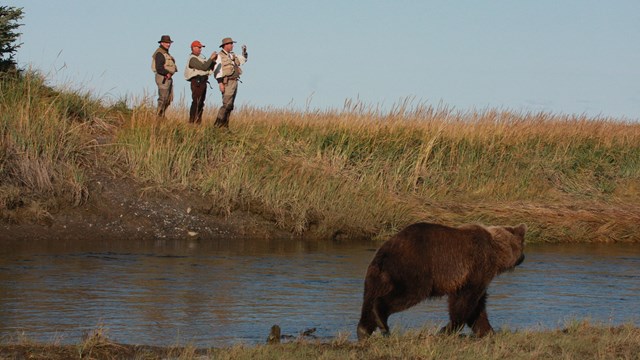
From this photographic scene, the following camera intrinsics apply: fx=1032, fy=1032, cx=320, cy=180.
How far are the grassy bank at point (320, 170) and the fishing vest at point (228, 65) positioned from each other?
3.52 ft

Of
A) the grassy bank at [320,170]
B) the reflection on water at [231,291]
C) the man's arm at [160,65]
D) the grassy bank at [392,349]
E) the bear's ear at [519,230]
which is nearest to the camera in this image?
the grassy bank at [392,349]

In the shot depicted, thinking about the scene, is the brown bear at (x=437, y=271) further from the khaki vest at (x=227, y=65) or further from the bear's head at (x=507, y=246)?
the khaki vest at (x=227, y=65)

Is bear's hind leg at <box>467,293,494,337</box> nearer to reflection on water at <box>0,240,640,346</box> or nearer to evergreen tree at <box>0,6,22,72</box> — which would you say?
reflection on water at <box>0,240,640,346</box>

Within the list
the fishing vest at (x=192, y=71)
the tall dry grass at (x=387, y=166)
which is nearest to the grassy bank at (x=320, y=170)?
the tall dry grass at (x=387, y=166)

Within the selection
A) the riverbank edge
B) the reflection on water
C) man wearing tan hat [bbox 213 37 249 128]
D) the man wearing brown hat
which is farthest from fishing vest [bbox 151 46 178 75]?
the reflection on water

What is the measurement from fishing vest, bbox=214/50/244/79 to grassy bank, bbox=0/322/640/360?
11.8 m

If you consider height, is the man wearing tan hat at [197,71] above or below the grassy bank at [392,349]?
above

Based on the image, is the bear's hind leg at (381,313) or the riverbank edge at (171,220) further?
the riverbank edge at (171,220)

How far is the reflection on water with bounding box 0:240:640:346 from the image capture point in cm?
989

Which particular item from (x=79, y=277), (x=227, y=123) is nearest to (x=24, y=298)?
(x=79, y=277)

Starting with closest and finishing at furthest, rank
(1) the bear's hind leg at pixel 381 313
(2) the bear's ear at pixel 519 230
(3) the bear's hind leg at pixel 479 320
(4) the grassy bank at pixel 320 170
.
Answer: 1. (1) the bear's hind leg at pixel 381 313
2. (3) the bear's hind leg at pixel 479 320
3. (2) the bear's ear at pixel 519 230
4. (4) the grassy bank at pixel 320 170

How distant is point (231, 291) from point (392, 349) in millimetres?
4516

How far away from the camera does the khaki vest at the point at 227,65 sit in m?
19.7

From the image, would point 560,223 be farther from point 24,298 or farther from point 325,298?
point 24,298
